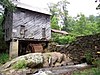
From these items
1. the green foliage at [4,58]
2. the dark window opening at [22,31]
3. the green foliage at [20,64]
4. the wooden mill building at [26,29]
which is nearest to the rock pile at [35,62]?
the green foliage at [20,64]

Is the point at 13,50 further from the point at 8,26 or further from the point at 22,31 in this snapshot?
the point at 8,26

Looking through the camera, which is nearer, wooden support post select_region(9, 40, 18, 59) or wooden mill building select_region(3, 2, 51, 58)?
wooden support post select_region(9, 40, 18, 59)

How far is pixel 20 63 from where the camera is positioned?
17.0 metres

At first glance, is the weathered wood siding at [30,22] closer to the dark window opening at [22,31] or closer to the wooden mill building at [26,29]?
the wooden mill building at [26,29]

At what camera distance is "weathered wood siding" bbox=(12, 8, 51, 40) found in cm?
2472

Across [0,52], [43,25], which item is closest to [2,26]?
[0,52]

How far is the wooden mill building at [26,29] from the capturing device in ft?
79.5

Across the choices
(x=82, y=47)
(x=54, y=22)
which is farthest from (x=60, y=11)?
(x=82, y=47)

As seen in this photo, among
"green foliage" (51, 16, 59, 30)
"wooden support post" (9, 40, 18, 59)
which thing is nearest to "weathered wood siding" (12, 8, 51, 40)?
"wooden support post" (9, 40, 18, 59)

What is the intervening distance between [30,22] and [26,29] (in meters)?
1.33

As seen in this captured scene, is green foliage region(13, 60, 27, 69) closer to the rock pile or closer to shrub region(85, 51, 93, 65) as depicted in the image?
the rock pile

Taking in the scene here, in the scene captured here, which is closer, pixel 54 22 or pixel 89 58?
pixel 89 58

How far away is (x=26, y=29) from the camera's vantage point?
85.0 feet

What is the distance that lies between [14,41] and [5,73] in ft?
25.3
